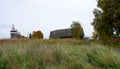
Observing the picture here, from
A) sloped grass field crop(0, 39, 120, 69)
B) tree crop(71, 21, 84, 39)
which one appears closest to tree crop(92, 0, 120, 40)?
tree crop(71, 21, 84, 39)

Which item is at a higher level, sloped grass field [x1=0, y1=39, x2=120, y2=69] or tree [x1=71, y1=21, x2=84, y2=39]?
tree [x1=71, y1=21, x2=84, y2=39]

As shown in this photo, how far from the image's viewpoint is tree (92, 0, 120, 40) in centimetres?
3919

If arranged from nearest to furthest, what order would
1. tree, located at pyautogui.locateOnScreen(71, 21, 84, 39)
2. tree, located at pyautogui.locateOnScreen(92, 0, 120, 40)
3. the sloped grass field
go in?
the sloped grass field, tree, located at pyautogui.locateOnScreen(92, 0, 120, 40), tree, located at pyautogui.locateOnScreen(71, 21, 84, 39)

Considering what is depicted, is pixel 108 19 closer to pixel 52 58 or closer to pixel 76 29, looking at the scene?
pixel 76 29

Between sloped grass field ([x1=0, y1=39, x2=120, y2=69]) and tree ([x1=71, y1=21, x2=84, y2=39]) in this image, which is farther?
tree ([x1=71, y1=21, x2=84, y2=39])

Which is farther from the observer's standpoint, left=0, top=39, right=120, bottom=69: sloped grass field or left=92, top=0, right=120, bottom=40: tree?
left=92, top=0, right=120, bottom=40: tree

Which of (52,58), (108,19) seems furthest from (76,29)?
(52,58)

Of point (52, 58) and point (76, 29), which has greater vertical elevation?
point (76, 29)

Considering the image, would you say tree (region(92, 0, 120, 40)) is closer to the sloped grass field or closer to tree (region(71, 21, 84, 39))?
tree (region(71, 21, 84, 39))

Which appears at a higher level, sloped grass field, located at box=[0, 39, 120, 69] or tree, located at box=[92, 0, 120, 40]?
tree, located at box=[92, 0, 120, 40]

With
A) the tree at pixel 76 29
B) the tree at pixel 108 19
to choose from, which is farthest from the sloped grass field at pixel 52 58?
the tree at pixel 76 29

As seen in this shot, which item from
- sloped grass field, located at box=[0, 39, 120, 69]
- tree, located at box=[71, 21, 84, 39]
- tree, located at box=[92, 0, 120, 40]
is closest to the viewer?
sloped grass field, located at box=[0, 39, 120, 69]

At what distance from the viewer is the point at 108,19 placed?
39.8 m

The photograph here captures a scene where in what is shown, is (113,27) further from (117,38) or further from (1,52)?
(1,52)
